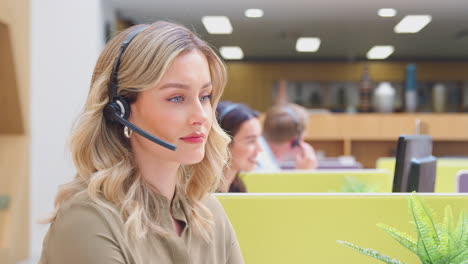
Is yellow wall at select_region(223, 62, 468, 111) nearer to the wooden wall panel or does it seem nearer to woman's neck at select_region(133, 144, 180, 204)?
the wooden wall panel

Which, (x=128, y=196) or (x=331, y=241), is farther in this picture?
(x=331, y=241)

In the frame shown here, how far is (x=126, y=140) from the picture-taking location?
1.23 meters

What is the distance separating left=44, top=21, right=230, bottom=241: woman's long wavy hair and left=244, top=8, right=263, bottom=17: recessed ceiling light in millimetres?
6758

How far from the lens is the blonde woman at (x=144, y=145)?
1.10 meters

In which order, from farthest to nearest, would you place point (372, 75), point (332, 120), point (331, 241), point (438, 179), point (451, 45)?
point (372, 75) → point (451, 45) → point (332, 120) → point (438, 179) → point (331, 241)

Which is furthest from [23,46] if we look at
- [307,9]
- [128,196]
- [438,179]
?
[128,196]

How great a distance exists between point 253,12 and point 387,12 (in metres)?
1.67

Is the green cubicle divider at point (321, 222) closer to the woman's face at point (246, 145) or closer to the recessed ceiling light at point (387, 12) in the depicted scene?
the woman's face at point (246, 145)

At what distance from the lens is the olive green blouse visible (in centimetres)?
103

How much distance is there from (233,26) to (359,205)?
7442mm

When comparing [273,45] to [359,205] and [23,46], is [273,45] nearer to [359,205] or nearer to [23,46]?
[23,46]

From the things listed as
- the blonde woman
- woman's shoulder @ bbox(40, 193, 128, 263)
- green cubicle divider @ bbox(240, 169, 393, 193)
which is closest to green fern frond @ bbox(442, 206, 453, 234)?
the blonde woman

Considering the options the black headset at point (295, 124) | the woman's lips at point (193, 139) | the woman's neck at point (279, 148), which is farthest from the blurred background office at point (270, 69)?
the woman's neck at point (279, 148)

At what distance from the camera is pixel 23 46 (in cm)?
515
